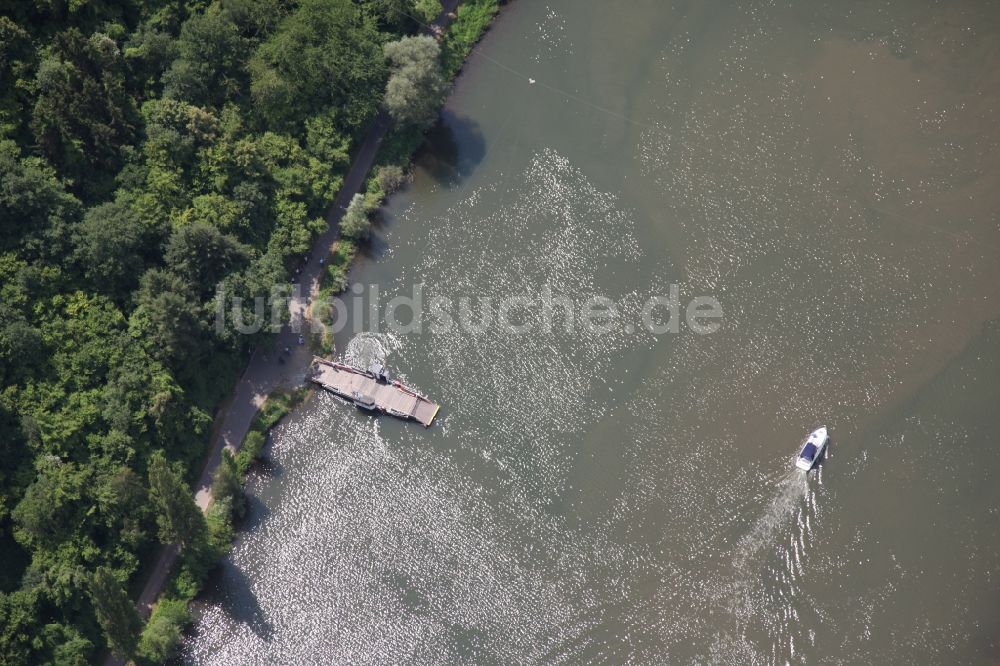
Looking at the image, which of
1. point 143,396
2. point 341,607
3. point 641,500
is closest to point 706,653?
point 641,500

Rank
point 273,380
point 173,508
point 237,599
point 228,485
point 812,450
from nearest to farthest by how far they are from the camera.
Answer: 1. point 173,508
2. point 228,485
3. point 237,599
4. point 812,450
5. point 273,380

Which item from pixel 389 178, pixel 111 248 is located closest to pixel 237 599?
pixel 111 248

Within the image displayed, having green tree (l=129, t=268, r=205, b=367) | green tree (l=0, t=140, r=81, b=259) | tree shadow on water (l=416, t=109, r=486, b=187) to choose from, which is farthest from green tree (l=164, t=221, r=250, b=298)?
tree shadow on water (l=416, t=109, r=486, b=187)

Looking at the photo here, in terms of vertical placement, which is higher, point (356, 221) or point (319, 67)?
point (319, 67)

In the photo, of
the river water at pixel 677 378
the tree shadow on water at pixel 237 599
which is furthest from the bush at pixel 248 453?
the tree shadow on water at pixel 237 599

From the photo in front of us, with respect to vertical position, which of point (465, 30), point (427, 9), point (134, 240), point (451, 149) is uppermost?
point (427, 9)

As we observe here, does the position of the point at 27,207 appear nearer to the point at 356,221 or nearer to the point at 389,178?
the point at 356,221

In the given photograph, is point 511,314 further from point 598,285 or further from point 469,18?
point 469,18
